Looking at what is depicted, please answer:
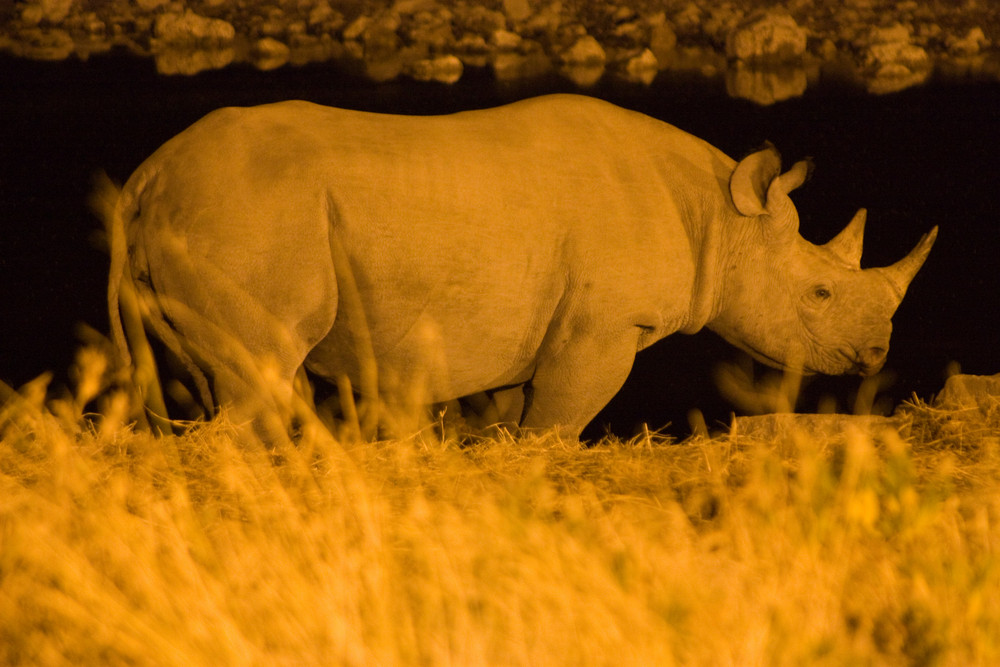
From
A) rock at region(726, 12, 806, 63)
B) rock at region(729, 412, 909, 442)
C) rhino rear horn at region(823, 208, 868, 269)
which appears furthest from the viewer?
rock at region(726, 12, 806, 63)

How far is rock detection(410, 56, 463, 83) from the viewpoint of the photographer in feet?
57.3

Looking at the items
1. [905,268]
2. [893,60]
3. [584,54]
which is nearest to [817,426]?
[905,268]

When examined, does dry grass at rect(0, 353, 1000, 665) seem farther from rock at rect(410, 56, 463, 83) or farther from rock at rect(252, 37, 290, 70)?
rock at rect(252, 37, 290, 70)

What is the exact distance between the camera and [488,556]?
10.5ft

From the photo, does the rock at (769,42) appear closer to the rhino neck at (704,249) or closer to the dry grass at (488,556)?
the rhino neck at (704,249)

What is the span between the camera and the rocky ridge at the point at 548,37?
19.3 meters

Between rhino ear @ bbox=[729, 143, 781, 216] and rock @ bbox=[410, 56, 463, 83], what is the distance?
11970 millimetres

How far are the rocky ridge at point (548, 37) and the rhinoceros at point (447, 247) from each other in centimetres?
1186

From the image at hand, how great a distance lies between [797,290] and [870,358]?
1.54ft

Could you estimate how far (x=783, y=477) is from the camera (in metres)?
3.84

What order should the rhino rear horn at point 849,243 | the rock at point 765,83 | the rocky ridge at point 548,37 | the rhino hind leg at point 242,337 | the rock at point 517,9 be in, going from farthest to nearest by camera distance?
the rock at point 517,9
the rocky ridge at point 548,37
the rock at point 765,83
the rhino rear horn at point 849,243
the rhino hind leg at point 242,337

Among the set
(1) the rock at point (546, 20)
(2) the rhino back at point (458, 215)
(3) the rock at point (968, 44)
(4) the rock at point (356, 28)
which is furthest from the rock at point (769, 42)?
(2) the rhino back at point (458, 215)

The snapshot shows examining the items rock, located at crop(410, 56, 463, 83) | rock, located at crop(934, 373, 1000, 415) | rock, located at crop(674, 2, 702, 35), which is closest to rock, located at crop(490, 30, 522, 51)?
rock, located at crop(410, 56, 463, 83)

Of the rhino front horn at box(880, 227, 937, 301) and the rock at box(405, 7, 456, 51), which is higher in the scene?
the rhino front horn at box(880, 227, 937, 301)
